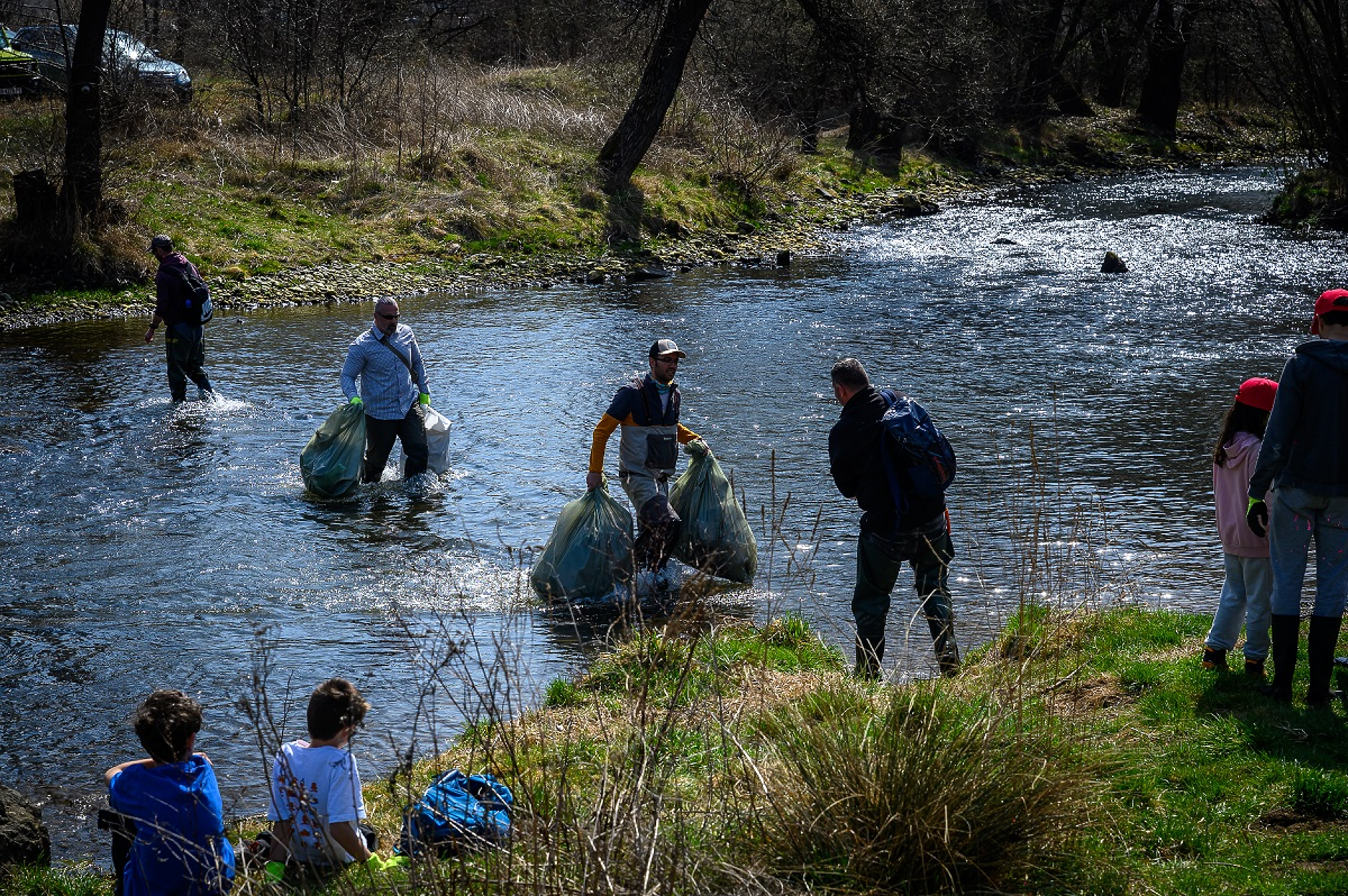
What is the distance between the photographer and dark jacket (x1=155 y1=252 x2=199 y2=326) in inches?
530

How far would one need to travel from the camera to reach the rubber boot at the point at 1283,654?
580cm

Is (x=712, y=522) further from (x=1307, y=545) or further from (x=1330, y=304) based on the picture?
(x=1330, y=304)

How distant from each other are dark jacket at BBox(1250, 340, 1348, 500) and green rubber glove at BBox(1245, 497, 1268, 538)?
7.0 inches

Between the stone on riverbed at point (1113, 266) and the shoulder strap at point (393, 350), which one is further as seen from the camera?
the stone on riverbed at point (1113, 266)

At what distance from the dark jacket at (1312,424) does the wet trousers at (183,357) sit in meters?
11.1

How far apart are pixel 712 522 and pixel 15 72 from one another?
2367cm

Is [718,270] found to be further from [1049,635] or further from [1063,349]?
[1049,635]

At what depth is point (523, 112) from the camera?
2905 cm

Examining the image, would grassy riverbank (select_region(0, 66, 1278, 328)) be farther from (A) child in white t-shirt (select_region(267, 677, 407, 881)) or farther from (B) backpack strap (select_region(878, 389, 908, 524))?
(A) child in white t-shirt (select_region(267, 677, 407, 881))

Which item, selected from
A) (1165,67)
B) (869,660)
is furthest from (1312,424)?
(1165,67)

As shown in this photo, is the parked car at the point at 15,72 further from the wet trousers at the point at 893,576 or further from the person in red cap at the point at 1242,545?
the person in red cap at the point at 1242,545

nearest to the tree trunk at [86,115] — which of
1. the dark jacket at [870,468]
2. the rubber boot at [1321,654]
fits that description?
the dark jacket at [870,468]

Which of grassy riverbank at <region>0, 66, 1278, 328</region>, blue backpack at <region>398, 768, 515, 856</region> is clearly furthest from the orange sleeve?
grassy riverbank at <region>0, 66, 1278, 328</region>

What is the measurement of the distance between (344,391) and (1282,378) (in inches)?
293
